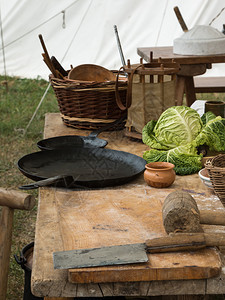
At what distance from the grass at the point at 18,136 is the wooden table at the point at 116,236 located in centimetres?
109

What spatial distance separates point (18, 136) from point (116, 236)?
3.65 metres

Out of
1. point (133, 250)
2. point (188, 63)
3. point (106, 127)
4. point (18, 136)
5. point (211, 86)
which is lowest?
point (18, 136)

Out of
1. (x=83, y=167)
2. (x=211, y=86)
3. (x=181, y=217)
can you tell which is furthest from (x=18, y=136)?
(x=181, y=217)

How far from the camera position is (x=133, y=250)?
1041mm

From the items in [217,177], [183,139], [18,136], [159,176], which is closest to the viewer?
[217,177]

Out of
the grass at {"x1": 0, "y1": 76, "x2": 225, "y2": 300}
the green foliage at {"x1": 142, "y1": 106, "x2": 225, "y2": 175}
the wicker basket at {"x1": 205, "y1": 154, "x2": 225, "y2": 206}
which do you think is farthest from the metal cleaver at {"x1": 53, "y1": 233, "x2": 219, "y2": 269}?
the grass at {"x1": 0, "y1": 76, "x2": 225, "y2": 300}

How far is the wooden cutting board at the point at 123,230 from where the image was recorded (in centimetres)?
99

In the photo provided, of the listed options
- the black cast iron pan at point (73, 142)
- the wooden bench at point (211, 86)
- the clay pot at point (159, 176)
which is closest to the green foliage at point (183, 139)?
the clay pot at point (159, 176)

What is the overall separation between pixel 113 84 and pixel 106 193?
0.75 metres

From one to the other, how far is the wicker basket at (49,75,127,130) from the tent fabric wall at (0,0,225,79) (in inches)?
186

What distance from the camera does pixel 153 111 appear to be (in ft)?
A: 6.51

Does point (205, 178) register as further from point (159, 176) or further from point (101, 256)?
point (101, 256)

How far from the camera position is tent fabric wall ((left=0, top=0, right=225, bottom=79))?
22.2 ft

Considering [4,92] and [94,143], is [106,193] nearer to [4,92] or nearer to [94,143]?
[94,143]
